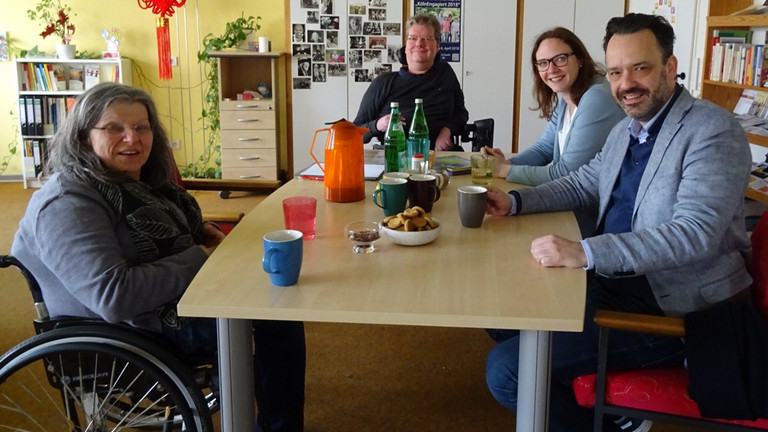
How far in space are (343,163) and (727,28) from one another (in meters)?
2.89

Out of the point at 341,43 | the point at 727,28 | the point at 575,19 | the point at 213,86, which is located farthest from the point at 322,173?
the point at 575,19

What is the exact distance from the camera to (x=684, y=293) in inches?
61.9

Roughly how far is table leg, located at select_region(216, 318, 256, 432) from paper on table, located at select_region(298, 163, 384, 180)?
41.3 inches

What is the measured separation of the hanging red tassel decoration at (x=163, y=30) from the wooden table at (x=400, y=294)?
417 cm

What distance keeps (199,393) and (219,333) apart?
22cm

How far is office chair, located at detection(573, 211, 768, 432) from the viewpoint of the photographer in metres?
1.41

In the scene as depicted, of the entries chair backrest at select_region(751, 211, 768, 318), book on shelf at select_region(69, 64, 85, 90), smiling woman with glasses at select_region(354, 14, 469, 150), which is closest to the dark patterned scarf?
chair backrest at select_region(751, 211, 768, 318)

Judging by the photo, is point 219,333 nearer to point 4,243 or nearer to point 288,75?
point 4,243

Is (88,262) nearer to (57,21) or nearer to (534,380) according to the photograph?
(534,380)

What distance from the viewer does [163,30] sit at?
5523mm

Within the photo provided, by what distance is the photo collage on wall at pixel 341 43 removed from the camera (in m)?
5.42

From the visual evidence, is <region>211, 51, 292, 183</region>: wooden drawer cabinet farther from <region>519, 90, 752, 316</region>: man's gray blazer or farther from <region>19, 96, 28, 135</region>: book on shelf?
<region>519, 90, 752, 316</region>: man's gray blazer

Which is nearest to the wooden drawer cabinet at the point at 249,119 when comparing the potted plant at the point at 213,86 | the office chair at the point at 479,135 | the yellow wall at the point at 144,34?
the potted plant at the point at 213,86

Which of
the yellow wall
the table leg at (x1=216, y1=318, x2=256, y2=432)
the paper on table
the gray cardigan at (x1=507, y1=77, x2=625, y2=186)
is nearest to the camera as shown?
the table leg at (x1=216, y1=318, x2=256, y2=432)
